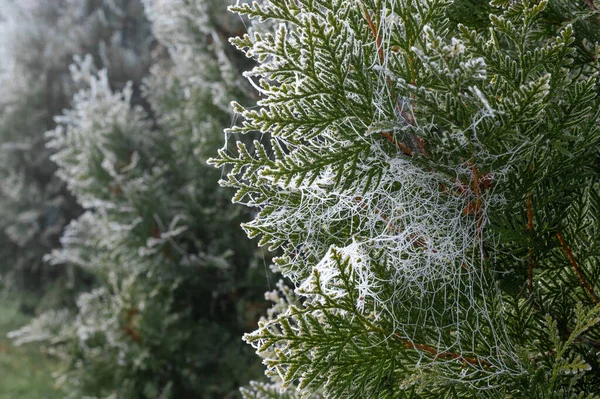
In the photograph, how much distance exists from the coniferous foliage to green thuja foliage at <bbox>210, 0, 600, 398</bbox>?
10.6ft

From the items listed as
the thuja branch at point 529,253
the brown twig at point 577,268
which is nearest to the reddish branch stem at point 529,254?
the thuja branch at point 529,253

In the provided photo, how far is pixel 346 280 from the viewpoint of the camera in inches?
61.9

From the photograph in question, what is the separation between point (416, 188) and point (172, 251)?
13.4ft

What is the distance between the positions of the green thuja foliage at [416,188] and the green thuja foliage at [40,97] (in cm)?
820

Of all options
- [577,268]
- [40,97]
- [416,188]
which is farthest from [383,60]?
[40,97]

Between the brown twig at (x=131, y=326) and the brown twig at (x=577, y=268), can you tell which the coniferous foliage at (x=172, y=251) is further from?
the brown twig at (x=577, y=268)

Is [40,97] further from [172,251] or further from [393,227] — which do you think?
[393,227]

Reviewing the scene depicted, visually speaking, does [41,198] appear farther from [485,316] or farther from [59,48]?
[485,316]

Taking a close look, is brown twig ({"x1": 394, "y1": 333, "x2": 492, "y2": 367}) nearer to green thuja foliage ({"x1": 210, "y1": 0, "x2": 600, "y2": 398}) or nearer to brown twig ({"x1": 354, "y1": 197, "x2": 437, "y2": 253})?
green thuja foliage ({"x1": 210, "y1": 0, "x2": 600, "y2": 398})

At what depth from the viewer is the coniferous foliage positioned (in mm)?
5121

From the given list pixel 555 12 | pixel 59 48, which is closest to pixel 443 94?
pixel 555 12

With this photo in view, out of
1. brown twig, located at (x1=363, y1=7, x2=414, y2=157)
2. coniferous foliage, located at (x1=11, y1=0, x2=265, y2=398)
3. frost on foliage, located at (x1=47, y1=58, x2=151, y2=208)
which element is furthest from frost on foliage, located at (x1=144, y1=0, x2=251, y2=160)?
brown twig, located at (x1=363, y1=7, x2=414, y2=157)

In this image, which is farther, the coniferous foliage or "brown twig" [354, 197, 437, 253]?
the coniferous foliage

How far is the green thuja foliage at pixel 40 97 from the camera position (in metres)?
9.11
